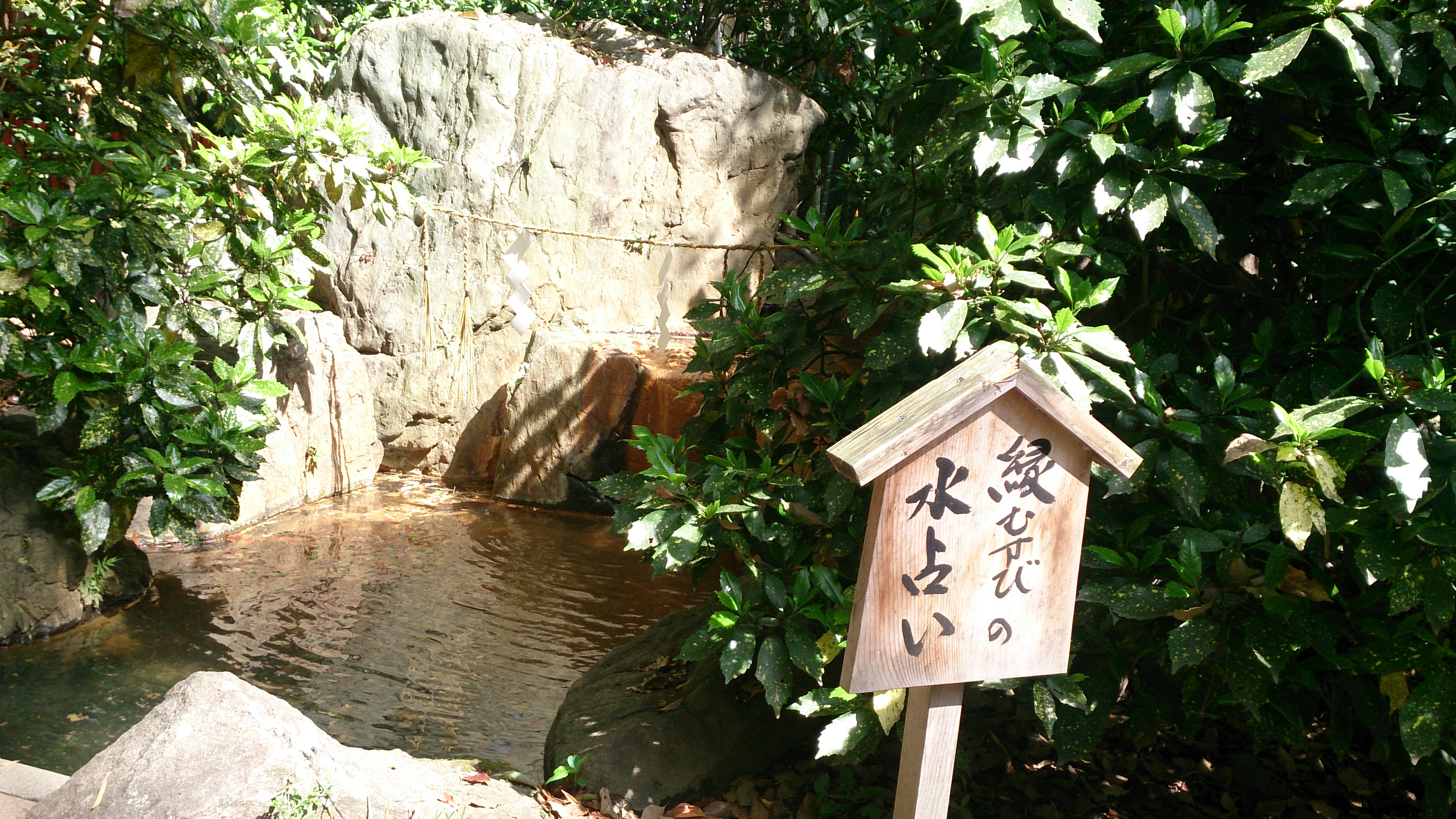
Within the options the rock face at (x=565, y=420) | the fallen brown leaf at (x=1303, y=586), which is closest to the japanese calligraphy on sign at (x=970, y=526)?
the fallen brown leaf at (x=1303, y=586)

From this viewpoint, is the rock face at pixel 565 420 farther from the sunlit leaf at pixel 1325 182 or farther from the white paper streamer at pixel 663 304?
the sunlit leaf at pixel 1325 182

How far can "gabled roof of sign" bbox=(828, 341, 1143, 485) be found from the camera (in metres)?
1.45

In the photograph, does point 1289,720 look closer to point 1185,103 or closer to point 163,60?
point 1185,103

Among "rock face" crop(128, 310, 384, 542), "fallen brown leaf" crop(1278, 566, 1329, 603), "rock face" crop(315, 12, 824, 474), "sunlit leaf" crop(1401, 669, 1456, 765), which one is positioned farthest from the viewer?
"rock face" crop(315, 12, 824, 474)

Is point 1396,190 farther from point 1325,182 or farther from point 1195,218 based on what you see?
point 1195,218

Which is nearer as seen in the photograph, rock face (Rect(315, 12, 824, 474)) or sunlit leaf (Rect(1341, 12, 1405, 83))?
sunlit leaf (Rect(1341, 12, 1405, 83))

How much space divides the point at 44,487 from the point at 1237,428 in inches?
162

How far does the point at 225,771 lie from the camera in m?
2.02

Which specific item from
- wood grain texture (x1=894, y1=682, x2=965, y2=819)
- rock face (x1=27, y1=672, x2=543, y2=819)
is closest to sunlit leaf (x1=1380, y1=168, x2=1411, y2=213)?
wood grain texture (x1=894, y1=682, x2=965, y2=819)

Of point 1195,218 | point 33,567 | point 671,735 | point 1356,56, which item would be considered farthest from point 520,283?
point 1356,56

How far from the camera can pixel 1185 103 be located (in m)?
1.91

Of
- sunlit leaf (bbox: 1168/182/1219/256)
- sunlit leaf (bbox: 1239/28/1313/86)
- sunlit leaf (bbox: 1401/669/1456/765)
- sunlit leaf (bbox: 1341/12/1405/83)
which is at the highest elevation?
sunlit leaf (bbox: 1341/12/1405/83)

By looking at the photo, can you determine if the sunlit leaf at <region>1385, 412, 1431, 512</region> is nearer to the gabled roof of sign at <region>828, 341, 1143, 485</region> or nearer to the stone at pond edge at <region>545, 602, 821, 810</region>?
the gabled roof of sign at <region>828, 341, 1143, 485</region>

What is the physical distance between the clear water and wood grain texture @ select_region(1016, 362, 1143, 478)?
7.11 feet
